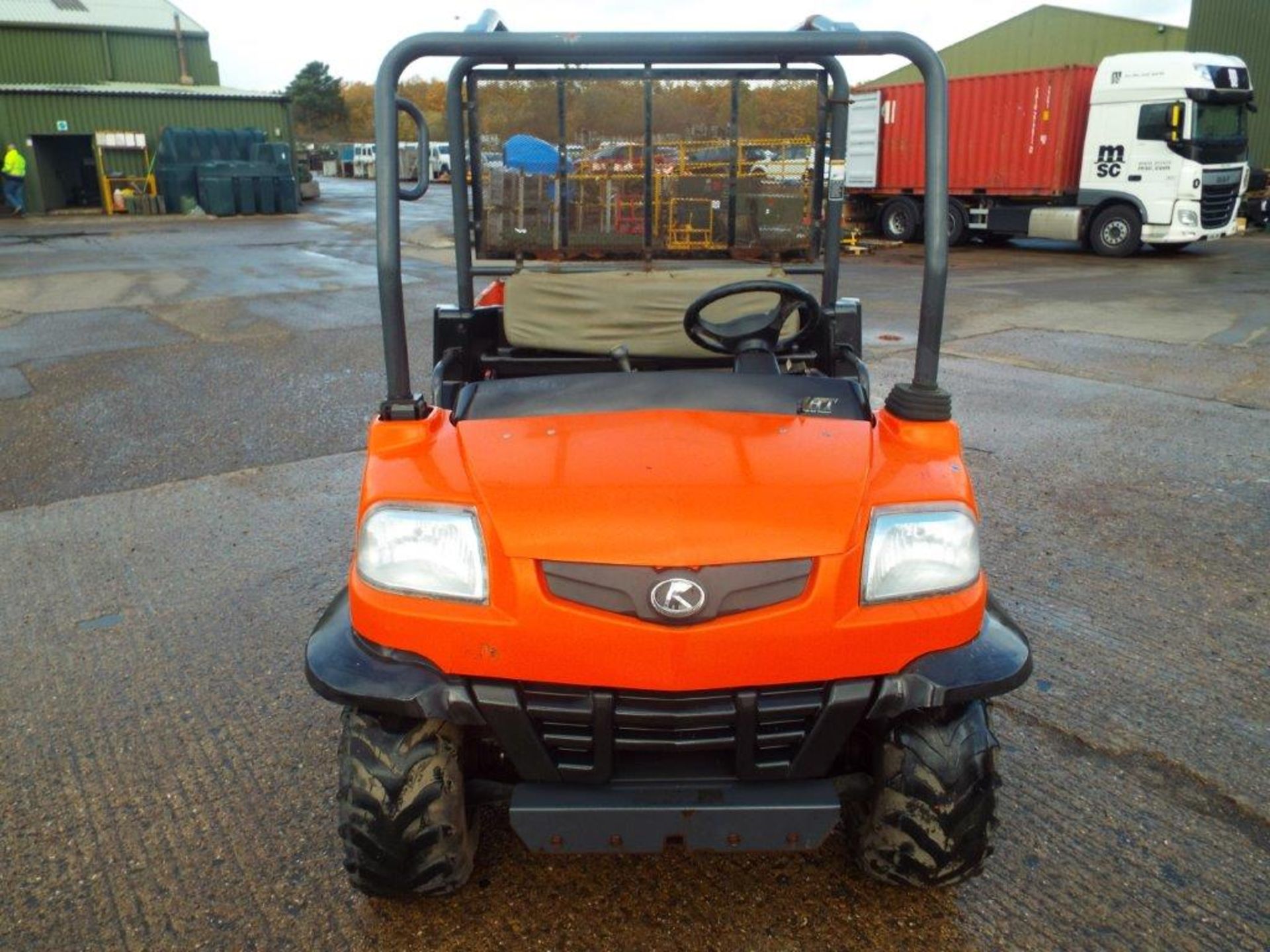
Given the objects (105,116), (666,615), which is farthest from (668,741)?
(105,116)

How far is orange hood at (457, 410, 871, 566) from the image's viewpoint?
6.29ft

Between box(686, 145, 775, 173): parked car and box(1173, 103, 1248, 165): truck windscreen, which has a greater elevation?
box(1173, 103, 1248, 165): truck windscreen

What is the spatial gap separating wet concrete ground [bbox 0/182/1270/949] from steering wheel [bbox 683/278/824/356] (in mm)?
1392

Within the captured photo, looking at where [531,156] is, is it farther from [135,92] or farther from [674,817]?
[135,92]

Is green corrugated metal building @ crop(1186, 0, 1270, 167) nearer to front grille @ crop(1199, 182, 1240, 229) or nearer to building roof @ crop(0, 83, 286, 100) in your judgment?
front grille @ crop(1199, 182, 1240, 229)

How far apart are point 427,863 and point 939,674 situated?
1161 millimetres

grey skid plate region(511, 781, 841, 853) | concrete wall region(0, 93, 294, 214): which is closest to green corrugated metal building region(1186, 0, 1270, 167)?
concrete wall region(0, 93, 294, 214)

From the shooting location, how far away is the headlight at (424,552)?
1997 mm

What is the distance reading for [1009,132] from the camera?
1836 cm

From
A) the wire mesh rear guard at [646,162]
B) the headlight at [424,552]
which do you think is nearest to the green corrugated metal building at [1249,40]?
the wire mesh rear guard at [646,162]

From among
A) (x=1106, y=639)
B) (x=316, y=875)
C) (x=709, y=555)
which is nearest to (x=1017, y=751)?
(x=1106, y=639)

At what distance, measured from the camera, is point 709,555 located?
74.2 inches

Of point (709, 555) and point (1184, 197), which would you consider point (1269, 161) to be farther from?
point (709, 555)

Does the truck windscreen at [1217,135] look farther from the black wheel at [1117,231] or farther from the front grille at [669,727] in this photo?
the front grille at [669,727]
